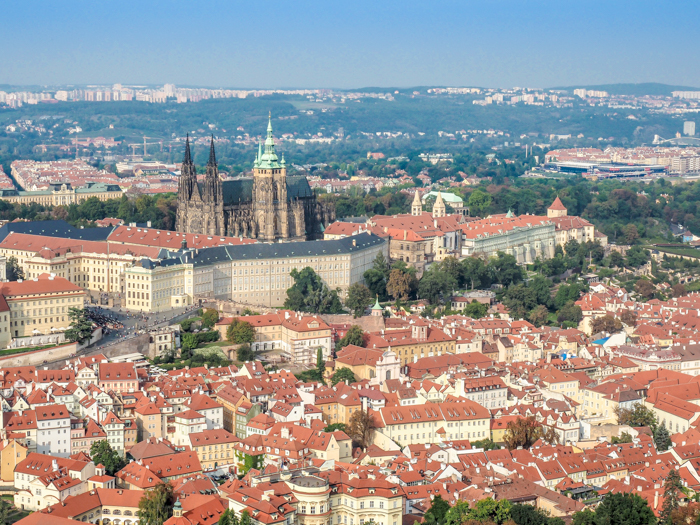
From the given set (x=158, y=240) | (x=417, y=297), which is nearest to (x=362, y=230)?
(x=417, y=297)

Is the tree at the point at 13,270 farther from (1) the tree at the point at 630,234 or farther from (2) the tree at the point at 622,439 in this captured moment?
(1) the tree at the point at 630,234

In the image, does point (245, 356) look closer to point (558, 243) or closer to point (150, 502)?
point (150, 502)

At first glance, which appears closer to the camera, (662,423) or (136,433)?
(136,433)

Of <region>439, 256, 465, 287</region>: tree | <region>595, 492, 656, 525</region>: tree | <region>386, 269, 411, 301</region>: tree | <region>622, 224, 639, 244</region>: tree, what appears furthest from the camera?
<region>622, 224, 639, 244</region>: tree

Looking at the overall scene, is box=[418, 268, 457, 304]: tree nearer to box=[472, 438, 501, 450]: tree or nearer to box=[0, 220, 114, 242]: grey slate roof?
box=[0, 220, 114, 242]: grey slate roof

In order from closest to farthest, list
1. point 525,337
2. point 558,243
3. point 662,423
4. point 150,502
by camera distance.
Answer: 1. point 150,502
2. point 662,423
3. point 525,337
4. point 558,243

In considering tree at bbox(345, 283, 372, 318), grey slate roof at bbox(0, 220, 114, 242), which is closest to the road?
tree at bbox(345, 283, 372, 318)

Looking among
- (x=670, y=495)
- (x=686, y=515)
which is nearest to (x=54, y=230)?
(x=670, y=495)
